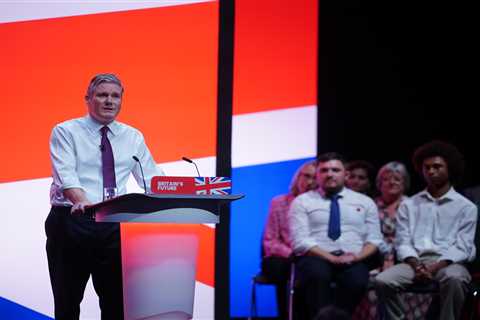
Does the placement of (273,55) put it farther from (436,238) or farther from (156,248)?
(156,248)

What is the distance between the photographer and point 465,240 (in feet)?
17.3

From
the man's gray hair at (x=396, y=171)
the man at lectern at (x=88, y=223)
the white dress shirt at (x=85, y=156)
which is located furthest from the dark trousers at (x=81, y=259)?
the man's gray hair at (x=396, y=171)

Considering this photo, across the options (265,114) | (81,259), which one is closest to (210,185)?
(81,259)

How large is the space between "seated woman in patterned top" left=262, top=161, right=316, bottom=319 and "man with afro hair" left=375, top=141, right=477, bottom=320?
0.66 m

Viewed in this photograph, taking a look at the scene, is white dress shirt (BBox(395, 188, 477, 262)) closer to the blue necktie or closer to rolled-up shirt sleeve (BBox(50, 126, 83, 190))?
the blue necktie

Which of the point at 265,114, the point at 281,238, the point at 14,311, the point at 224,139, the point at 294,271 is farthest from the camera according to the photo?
the point at 265,114

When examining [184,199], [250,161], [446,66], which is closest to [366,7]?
[446,66]

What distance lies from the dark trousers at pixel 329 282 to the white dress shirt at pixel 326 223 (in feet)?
0.48

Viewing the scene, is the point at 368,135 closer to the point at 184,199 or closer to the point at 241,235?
the point at 241,235

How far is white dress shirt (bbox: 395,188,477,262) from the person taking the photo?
528 cm

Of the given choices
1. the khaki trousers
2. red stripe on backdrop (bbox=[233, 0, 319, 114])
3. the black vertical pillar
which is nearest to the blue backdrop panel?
the black vertical pillar

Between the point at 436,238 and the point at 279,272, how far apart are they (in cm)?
104

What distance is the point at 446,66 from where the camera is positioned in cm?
677

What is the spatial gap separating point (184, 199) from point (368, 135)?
3762 mm
